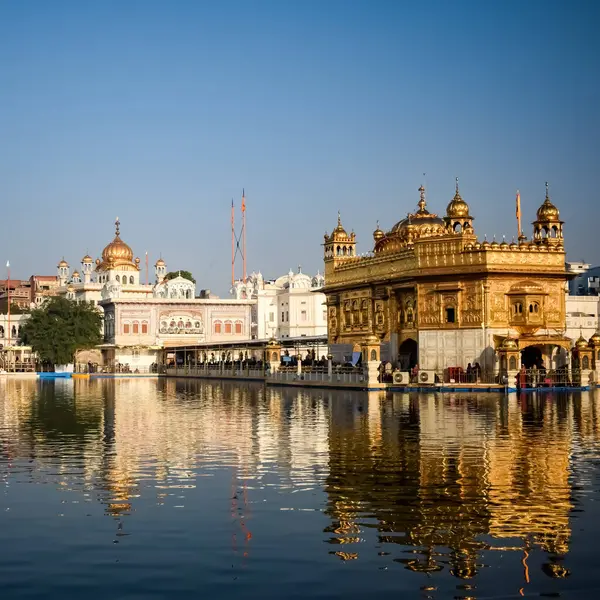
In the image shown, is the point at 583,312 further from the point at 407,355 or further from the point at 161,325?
the point at 161,325

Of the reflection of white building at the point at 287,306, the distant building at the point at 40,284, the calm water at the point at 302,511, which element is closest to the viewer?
the calm water at the point at 302,511

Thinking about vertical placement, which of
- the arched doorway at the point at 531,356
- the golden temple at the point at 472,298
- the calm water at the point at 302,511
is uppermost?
the golden temple at the point at 472,298

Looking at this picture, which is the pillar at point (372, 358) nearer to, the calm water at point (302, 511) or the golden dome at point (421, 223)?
the golden dome at point (421, 223)

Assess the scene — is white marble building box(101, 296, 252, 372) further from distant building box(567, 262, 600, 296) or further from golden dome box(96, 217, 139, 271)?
distant building box(567, 262, 600, 296)

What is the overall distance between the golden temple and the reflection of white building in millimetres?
41586

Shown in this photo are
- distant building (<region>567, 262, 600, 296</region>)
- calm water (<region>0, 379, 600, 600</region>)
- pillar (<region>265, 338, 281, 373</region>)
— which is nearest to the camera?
calm water (<region>0, 379, 600, 600</region>)

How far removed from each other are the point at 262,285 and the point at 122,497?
8773cm

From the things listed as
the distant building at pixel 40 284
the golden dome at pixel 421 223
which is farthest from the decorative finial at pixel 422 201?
the distant building at pixel 40 284

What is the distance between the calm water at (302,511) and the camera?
31.6 ft

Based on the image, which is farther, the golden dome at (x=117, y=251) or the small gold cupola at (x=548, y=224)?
the golden dome at (x=117, y=251)

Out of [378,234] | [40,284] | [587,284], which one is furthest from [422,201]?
[40,284]

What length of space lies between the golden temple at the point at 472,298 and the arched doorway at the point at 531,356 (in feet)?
0.15

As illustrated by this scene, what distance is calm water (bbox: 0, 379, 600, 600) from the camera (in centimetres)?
964

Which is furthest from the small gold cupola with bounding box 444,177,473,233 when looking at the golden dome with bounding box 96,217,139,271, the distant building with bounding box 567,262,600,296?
the golden dome with bounding box 96,217,139,271
